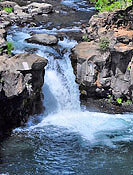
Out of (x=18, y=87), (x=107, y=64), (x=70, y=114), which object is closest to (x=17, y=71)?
(x=18, y=87)

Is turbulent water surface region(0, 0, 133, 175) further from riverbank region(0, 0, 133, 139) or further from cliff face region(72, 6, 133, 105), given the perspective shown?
cliff face region(72, 6, 133, 105)

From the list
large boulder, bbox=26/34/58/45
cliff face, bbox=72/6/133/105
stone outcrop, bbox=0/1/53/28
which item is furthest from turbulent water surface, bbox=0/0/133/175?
A: stone outcrop, bbox=0/1/53/28

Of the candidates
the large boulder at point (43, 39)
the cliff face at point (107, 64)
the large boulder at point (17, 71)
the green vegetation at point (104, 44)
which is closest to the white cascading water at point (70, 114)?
the large boulder at point (43, 39)

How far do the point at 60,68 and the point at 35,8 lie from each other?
12.2 metres

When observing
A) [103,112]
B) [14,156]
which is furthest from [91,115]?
[14,156]

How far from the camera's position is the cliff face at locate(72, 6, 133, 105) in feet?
46.5

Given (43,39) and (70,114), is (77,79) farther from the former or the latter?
(43,39)

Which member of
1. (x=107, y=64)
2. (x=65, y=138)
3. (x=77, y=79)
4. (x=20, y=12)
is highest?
(x=20, y=12)

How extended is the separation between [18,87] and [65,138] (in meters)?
3.06

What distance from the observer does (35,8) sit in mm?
25562

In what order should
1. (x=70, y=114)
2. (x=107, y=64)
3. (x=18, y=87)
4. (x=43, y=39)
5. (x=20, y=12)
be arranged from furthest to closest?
(x=20, y=12) < (x=43, y=39) < (x=70, y=114) < (x=107, y=64) < (x=18, y=87)

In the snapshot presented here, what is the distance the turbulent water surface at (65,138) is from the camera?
10.5 m

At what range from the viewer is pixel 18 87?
12.3 metres

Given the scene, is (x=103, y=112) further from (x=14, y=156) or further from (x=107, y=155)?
(x=14, y=156)
